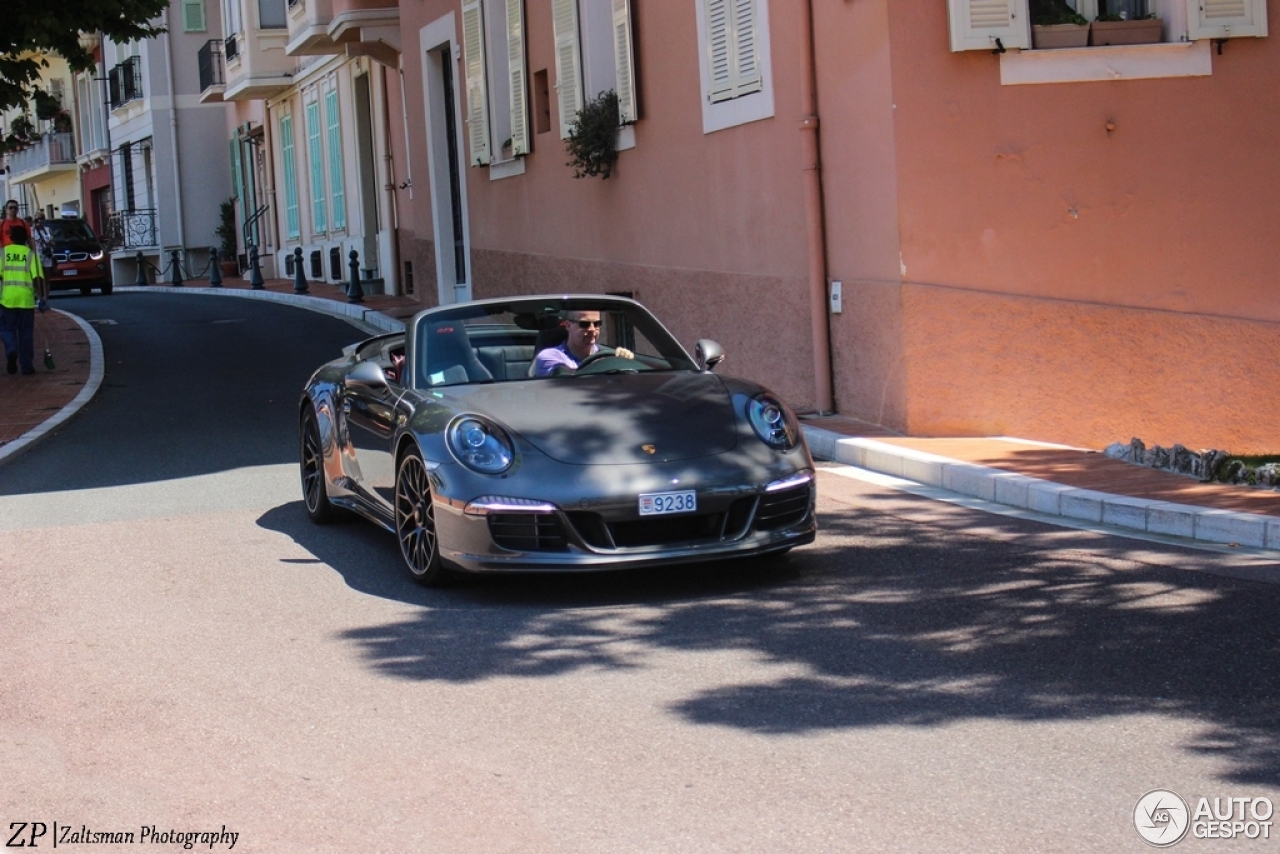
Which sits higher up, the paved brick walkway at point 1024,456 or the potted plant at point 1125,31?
the potted plant at point 1125,31

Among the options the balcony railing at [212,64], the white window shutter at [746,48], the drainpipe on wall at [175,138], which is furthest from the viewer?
the drainpipe on wall at [175,138]

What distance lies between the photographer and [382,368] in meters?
8.49

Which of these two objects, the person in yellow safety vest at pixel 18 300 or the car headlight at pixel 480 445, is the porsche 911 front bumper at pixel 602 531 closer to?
the car headlight at pixel 480 445

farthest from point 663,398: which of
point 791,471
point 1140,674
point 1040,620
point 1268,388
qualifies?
point 1268,388

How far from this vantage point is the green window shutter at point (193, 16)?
4672cm

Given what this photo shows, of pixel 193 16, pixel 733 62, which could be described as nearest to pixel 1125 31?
pixel 733 62

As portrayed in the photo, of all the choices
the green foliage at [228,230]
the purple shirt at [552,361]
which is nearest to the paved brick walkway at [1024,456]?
the purple shirt at [552,361]

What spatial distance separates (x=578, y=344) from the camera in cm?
853

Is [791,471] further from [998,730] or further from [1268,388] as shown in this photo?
[1268,388]

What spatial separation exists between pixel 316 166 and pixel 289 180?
3358 mm

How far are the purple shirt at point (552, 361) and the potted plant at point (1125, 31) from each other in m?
5.39

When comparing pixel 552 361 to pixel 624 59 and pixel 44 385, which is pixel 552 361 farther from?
pixel 44 385

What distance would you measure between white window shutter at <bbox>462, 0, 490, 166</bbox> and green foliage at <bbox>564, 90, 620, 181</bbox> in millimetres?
4054

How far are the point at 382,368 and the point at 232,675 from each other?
8.68 ft
